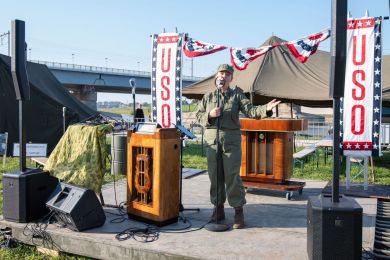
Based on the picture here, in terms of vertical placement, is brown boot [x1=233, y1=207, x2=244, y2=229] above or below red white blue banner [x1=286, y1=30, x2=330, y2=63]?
below

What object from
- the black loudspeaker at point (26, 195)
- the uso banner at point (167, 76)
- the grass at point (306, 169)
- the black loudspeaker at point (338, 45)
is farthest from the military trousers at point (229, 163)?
the uso banner at point (167, 76)

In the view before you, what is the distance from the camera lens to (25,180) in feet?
14.7

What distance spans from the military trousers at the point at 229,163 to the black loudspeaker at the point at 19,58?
230 cm

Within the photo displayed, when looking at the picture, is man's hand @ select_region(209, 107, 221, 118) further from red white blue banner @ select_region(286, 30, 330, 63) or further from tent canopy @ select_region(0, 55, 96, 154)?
tent canopy @ select_region(0, 55, 96, 154)

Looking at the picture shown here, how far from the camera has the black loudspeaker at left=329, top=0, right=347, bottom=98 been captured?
10.5 ft

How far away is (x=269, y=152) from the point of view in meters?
6.14

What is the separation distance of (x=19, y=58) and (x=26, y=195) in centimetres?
159

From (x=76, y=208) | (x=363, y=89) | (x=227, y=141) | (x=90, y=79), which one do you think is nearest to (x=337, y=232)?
(x=227, y=141)

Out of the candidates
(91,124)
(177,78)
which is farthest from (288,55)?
(91,124)

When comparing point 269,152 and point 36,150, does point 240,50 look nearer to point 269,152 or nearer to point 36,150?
point 269,152

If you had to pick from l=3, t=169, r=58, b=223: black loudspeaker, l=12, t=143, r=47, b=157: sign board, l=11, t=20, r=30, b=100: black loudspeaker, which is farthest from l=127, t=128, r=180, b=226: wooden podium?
l=12, t=143, r=47, b=157: sign board

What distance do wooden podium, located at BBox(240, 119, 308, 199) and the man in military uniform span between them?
160 cm

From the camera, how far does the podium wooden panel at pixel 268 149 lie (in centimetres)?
595

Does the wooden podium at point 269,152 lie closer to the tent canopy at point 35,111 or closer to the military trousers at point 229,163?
the military trousers at point 229,163
